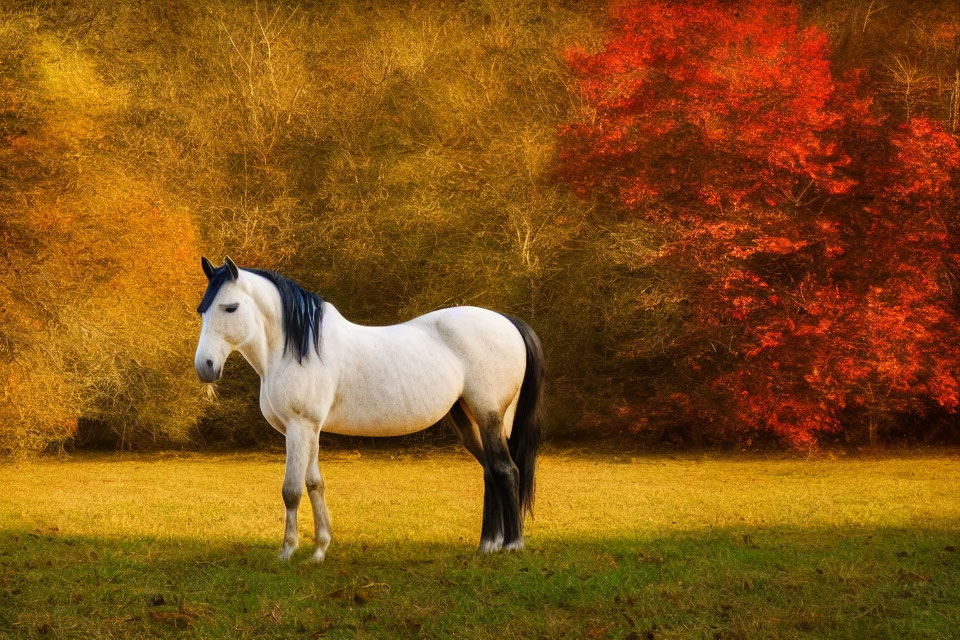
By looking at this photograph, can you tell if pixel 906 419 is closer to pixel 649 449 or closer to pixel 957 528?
pixel 649 449

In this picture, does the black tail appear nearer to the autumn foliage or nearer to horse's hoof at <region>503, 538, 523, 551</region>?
horse's hoof at <region>503, 538, 523, 551</region>

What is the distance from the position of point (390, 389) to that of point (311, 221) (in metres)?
11.3

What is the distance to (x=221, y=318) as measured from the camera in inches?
241

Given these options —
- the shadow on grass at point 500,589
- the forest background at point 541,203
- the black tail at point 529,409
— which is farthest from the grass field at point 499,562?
the forest background at point 541,203

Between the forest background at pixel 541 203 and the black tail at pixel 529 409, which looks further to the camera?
the forest background at pixel 541 203

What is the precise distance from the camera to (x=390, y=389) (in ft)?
21.6

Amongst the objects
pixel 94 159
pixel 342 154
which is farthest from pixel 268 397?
pixel 342 154

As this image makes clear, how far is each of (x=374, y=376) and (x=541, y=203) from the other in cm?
1035

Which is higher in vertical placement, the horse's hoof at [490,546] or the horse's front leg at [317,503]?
the horse's front leg at [317,503]

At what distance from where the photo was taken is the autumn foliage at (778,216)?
14188mm

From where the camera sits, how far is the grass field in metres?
4.90

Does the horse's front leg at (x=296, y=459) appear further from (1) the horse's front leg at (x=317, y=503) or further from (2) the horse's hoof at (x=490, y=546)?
(2) the horse's hoof at (x=490, y=546)

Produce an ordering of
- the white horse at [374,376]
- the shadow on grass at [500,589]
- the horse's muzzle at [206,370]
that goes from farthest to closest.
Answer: the white horse at [374,376] < the horse's muzzle at [206,370] < the shadow on grass at [500,589]

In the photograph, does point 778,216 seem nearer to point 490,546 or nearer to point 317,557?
point 490,546
